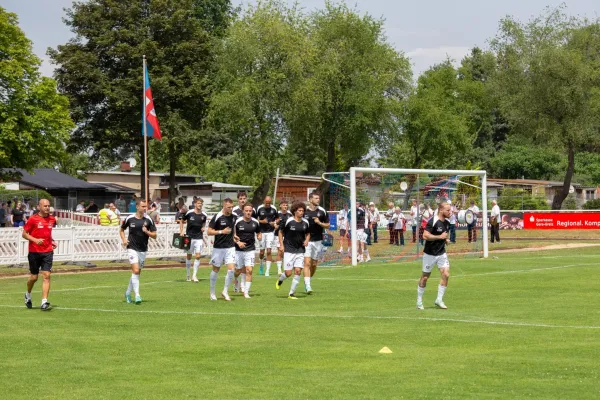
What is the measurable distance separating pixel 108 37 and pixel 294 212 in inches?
1703

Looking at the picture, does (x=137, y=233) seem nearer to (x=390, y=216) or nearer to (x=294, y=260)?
(x=294, y=260)

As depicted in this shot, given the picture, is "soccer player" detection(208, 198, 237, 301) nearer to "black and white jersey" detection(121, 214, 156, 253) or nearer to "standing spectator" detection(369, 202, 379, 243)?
"black and white jersey" detection(121, 214, 156, 253)

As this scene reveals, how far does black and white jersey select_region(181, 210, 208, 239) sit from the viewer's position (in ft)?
95.5

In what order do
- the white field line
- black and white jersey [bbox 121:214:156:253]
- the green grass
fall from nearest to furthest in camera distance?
the green grass < the white field line < black and white jersey [bbox 121:214:156:253]

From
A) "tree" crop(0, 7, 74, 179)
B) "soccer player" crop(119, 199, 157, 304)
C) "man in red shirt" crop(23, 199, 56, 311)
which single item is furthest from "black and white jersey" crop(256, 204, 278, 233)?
"tree" crop(0, 7, 74, 179)

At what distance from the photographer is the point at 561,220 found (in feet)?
192

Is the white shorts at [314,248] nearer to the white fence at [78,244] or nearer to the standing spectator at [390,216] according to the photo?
the white fence at [78,244]

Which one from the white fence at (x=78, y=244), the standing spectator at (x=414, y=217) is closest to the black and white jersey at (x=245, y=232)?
the white fence at (x=78, y=244)

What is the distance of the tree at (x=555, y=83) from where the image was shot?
69.0 m

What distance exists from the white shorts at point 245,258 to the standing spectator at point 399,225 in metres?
17.1

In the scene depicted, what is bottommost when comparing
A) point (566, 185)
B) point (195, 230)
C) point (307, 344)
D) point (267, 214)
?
point (307, 344)

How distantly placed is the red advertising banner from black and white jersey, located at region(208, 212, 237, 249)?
40.0 m

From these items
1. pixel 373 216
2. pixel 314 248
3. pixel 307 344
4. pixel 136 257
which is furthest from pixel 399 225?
pixel 307 344

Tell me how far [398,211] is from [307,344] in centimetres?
2459
